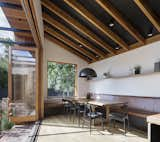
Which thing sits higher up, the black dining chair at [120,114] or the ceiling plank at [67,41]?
the ceiling plank at [67,41]

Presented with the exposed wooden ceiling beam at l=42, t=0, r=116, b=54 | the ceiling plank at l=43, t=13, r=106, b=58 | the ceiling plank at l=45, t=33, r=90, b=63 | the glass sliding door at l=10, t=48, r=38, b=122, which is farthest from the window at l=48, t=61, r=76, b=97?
the exposed wooden ceiling beam at l=42, t=0, r=116, b=54

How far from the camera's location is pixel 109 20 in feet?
16.3

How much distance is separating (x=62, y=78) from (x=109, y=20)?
443cm

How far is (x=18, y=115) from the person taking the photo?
5.30m

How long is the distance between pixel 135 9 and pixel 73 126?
413cm

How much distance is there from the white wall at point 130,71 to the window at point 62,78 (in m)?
1.47

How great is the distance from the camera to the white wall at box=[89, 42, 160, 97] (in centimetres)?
488

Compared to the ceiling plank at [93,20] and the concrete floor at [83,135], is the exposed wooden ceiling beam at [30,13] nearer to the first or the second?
the ceiling plank at [93,20]

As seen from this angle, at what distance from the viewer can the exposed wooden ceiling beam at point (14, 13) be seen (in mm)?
3133

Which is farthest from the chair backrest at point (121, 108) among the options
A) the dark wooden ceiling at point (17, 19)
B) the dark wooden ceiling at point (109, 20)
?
the dark wooden ceiling at point (17, 19)

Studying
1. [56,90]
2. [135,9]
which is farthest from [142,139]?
[56,90]

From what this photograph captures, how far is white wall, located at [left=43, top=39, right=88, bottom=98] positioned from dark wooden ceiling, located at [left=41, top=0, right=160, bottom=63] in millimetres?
837

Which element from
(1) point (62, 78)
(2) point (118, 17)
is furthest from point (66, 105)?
(2) point (118, 17)

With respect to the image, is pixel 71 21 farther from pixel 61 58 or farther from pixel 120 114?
pixel 120 114
